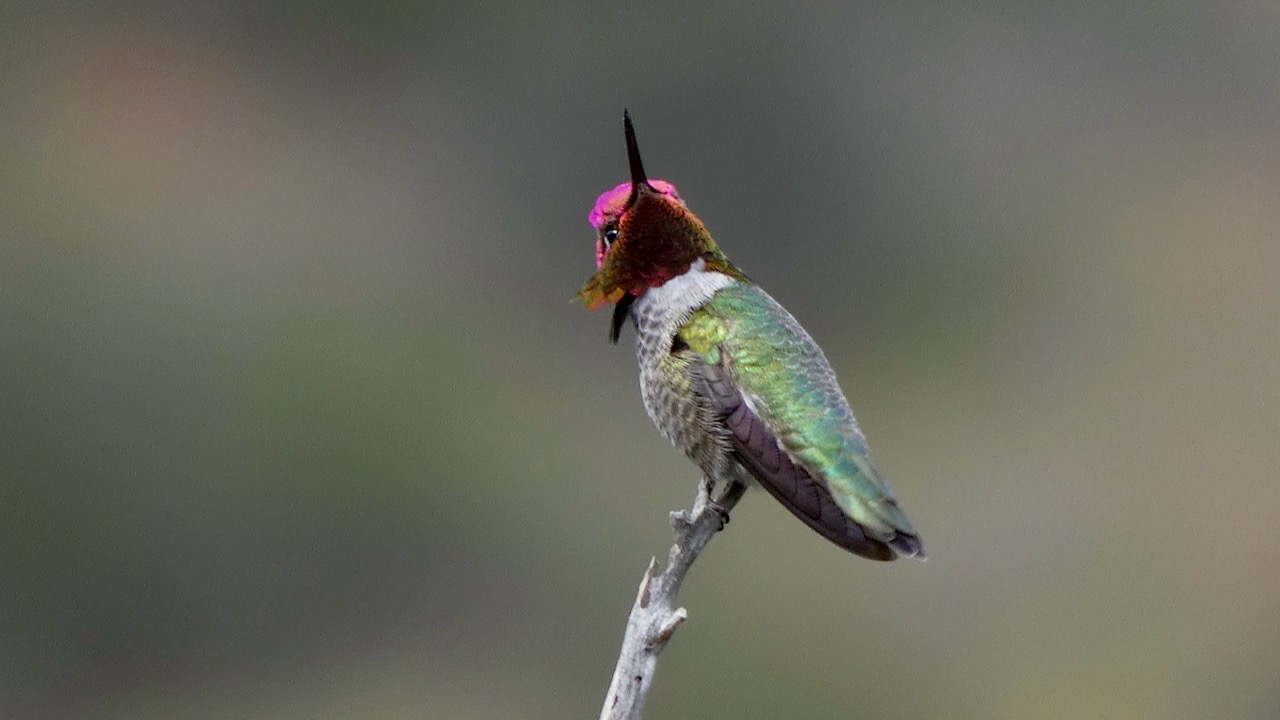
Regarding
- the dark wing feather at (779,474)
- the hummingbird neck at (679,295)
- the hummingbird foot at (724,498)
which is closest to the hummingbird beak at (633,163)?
the hummingbird neck at (679,295)

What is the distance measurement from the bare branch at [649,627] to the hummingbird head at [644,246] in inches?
17.3

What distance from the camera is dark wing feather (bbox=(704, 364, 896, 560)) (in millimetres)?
1756

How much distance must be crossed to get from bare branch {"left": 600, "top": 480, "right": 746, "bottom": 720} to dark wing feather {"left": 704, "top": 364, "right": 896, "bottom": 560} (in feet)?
0.47

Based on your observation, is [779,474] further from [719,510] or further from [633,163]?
[633,163]

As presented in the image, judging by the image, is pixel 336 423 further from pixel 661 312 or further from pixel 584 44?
pixel 661 312

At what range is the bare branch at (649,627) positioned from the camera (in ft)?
5.79

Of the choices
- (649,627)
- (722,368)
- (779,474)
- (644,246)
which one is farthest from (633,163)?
(649,627)

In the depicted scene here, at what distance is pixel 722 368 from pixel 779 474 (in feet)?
0.73

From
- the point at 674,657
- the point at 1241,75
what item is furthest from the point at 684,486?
the point at 1241,75

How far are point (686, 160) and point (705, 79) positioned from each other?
0.36 m

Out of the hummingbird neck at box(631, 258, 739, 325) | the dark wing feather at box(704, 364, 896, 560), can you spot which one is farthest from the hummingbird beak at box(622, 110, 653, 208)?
the dark wing feather at box(704, 364, 896, 560)

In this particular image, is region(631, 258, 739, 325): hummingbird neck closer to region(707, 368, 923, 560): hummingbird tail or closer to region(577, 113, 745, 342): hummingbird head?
region(577, 113, 745, 342): hummingbird head

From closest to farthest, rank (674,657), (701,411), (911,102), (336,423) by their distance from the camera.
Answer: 1. (701,411)
2. (674,657)
3. (336,423)
4. (911,102)

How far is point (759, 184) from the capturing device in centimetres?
477
